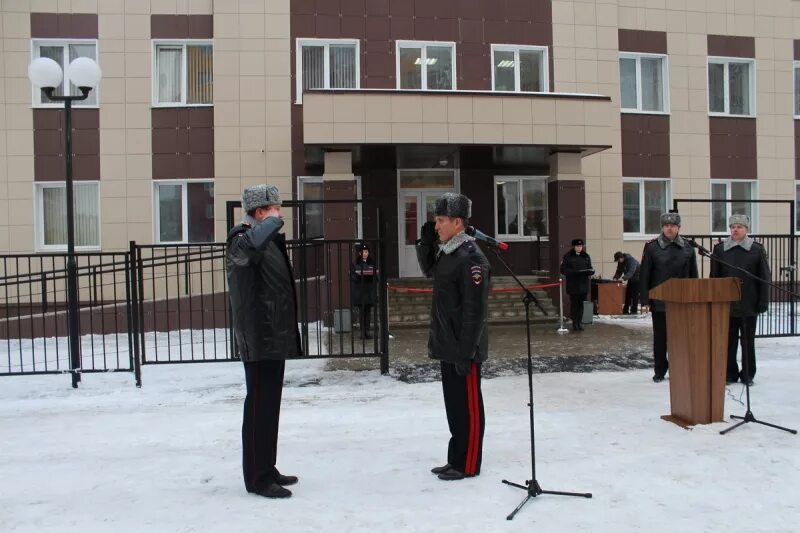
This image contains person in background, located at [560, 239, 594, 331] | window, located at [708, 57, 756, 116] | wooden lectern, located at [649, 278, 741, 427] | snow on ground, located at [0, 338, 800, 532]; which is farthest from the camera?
window, located at [708, 57, 756, 116]

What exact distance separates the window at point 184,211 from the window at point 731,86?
12.6 m

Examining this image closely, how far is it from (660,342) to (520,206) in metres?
8.85

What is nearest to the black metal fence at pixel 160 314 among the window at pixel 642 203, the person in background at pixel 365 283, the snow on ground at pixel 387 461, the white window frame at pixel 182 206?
the person in background at pixel 365 283

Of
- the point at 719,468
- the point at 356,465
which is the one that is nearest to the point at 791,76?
the point at 719,468

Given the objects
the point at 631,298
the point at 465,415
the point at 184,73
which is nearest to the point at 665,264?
the point at 465,415

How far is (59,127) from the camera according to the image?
15203 mm

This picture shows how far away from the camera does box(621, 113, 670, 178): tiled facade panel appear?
1691cm

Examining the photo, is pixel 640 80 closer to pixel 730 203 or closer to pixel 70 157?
pixel 730 203

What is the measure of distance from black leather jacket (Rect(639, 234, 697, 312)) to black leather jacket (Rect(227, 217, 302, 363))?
508 centimetres

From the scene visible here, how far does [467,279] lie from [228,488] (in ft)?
7.19

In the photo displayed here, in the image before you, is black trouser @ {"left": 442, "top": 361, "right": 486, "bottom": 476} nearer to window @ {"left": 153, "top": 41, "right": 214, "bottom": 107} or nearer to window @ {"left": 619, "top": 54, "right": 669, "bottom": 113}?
window @ {"left": 153, "top": 41, "right": 214, "bottom": 107}

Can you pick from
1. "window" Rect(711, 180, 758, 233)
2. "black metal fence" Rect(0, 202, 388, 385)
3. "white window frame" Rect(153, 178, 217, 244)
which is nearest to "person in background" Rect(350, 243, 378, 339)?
"black metal fence" Rect(0, 202, 388, 385)

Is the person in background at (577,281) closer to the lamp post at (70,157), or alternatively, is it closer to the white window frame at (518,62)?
the white window frame at (518,62)

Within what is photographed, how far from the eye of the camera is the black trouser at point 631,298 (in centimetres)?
1565
